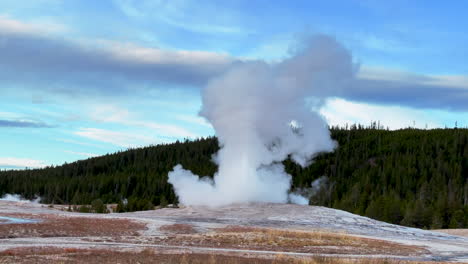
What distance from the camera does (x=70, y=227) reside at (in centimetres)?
4703

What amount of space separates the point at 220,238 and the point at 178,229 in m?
6.26

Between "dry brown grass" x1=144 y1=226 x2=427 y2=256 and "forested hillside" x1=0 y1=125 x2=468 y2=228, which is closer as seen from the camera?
"dry brown grass" x1=144 y1=226 x2=427 y2=256

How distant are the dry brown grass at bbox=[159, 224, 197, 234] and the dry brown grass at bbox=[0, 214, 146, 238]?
70.6 inches

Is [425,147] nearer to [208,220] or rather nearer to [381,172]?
[381,172]

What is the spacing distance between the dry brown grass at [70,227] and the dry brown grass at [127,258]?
10099 millimetres

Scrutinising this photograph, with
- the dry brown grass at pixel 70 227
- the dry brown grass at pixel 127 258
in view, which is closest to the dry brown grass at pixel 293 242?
the dry brown grass at pixel 70 227

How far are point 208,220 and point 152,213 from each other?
10417 mm

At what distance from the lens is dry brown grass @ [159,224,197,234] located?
47.9m

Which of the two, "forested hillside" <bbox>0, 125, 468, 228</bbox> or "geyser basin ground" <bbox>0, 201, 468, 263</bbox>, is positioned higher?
"forested hillside" <bbox>0, 125, 468, 228</bbox>

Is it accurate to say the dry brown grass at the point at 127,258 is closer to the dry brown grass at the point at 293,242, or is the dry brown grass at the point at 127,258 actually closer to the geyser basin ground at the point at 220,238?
the geyser basin ground at the point at 220,238

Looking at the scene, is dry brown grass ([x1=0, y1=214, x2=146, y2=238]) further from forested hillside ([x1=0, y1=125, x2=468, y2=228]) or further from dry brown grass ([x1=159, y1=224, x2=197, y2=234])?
forested hillside ([x1=0, y1=125, x2=468, y2=228])

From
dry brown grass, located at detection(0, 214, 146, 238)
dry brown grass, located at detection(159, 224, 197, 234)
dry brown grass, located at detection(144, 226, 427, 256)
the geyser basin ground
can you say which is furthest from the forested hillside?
dry brown grass, located at detection(144, 226, 427, 256)

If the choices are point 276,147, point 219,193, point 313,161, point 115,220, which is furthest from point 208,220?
point 313,161

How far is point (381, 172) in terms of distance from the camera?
166 meters
